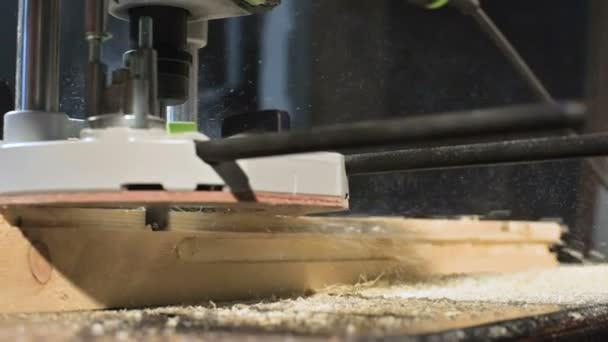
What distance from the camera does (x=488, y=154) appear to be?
68 cm

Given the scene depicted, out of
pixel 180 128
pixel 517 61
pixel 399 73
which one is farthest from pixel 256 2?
pixel 517 61

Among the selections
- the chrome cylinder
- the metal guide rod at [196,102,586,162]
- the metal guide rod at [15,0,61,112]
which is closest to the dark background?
the chrome cylinder

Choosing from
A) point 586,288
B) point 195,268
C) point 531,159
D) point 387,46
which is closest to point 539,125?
point 531,159

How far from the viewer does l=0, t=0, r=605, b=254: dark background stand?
112 centimetres

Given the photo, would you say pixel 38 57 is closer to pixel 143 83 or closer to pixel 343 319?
pixel 143 83

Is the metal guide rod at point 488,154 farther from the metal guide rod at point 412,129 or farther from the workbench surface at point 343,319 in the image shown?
the metal guide rod at point 412,129

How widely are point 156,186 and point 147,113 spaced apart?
6 cm

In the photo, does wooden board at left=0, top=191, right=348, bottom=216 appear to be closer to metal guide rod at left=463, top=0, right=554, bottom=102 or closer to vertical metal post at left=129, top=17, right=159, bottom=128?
vertical metal post at left=129, top=17, right=159, bottom=128

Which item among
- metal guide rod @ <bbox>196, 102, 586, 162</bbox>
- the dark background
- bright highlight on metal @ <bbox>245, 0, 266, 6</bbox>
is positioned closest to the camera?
metal guide rod @ <bbox>196, 102, 586, 162</bbox>

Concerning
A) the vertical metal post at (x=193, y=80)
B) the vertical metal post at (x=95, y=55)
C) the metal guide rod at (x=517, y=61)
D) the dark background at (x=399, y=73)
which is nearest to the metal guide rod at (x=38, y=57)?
the vertical metal post at (x=95, y=55)

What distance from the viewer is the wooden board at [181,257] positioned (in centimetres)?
68

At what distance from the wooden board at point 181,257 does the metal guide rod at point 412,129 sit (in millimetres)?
259

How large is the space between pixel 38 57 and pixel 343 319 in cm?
36

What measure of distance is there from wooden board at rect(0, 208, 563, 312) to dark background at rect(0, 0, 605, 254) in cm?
20
